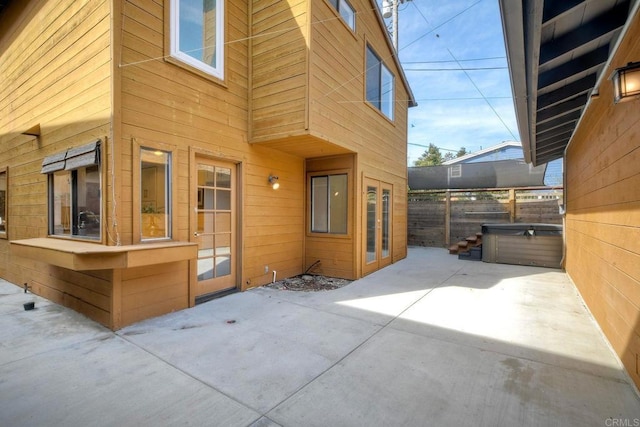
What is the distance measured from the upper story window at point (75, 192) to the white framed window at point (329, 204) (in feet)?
11.1

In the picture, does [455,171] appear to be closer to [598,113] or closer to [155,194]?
[598,113]

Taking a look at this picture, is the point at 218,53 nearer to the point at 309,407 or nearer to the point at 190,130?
the point at 190,130

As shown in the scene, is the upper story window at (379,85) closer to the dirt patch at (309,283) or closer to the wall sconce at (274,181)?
the wall sconce at (274,181)

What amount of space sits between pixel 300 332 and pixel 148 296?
1731 millimetres

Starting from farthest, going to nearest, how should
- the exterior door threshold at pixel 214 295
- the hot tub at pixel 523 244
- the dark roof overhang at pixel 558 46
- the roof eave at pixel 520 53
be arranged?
the hot tub at pixel 523 244 → the exterior door threshold at pixel 214 295 → the dark roof overhang at pixel 558 46 → the roof eave at pixel 520 53

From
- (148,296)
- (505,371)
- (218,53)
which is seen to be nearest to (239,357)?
(148,296)

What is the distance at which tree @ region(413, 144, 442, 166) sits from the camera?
24219mm

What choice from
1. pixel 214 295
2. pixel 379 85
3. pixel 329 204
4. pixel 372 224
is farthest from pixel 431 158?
pixel 214 295

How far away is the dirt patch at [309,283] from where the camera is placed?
4.80 m

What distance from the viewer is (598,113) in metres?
3.26

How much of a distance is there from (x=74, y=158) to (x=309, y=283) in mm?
3572

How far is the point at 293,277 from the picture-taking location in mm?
5480

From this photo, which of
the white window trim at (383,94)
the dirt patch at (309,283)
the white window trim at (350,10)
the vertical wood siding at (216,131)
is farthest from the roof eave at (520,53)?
the dirt patch at (309,283)

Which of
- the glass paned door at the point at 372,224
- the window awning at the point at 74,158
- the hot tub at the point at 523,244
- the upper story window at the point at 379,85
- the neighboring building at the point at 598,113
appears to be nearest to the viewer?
the neighboring building at the point at 598,113
